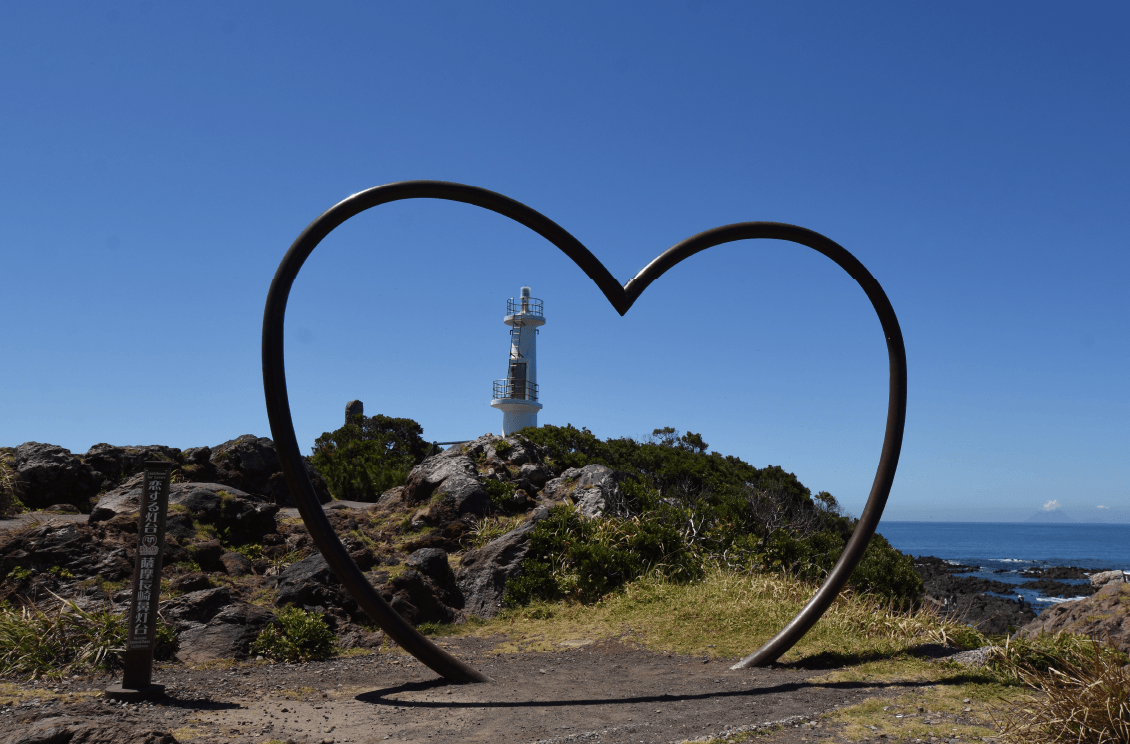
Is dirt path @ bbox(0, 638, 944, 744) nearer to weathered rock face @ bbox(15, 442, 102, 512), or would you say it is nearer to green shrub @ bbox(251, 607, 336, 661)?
green shrub @ bbox(251, 607, 336, 661)

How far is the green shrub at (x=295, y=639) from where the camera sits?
8836mm

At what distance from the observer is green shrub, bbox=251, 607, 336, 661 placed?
884 centimetres

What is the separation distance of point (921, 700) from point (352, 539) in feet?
33.8

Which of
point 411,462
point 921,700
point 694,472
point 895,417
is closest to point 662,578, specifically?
point 895,417

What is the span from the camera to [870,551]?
15070 millimetres

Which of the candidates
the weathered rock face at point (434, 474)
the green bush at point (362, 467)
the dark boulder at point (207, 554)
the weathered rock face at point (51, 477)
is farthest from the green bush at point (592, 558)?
the green bush at point (362, 467)

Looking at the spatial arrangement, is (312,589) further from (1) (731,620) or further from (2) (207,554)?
(1) (731,620)

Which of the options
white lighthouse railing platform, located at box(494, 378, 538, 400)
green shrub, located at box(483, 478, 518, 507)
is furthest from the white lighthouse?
green shrub, located at box(483, 478, 518, 507)

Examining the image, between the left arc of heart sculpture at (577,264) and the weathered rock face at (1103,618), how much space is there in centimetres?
409

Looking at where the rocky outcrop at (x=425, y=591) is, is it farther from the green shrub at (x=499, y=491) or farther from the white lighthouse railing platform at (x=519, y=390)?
the white lighthouse railing platform at (x=519, y=390)

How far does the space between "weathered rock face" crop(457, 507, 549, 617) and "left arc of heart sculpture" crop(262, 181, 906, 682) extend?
11.2 feet

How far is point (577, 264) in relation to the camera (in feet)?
27.4

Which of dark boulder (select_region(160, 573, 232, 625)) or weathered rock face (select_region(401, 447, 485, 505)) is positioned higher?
weathered rock face (select_region(401, 447, 485, 505))

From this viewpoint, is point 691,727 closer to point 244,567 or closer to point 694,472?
point 244,567
